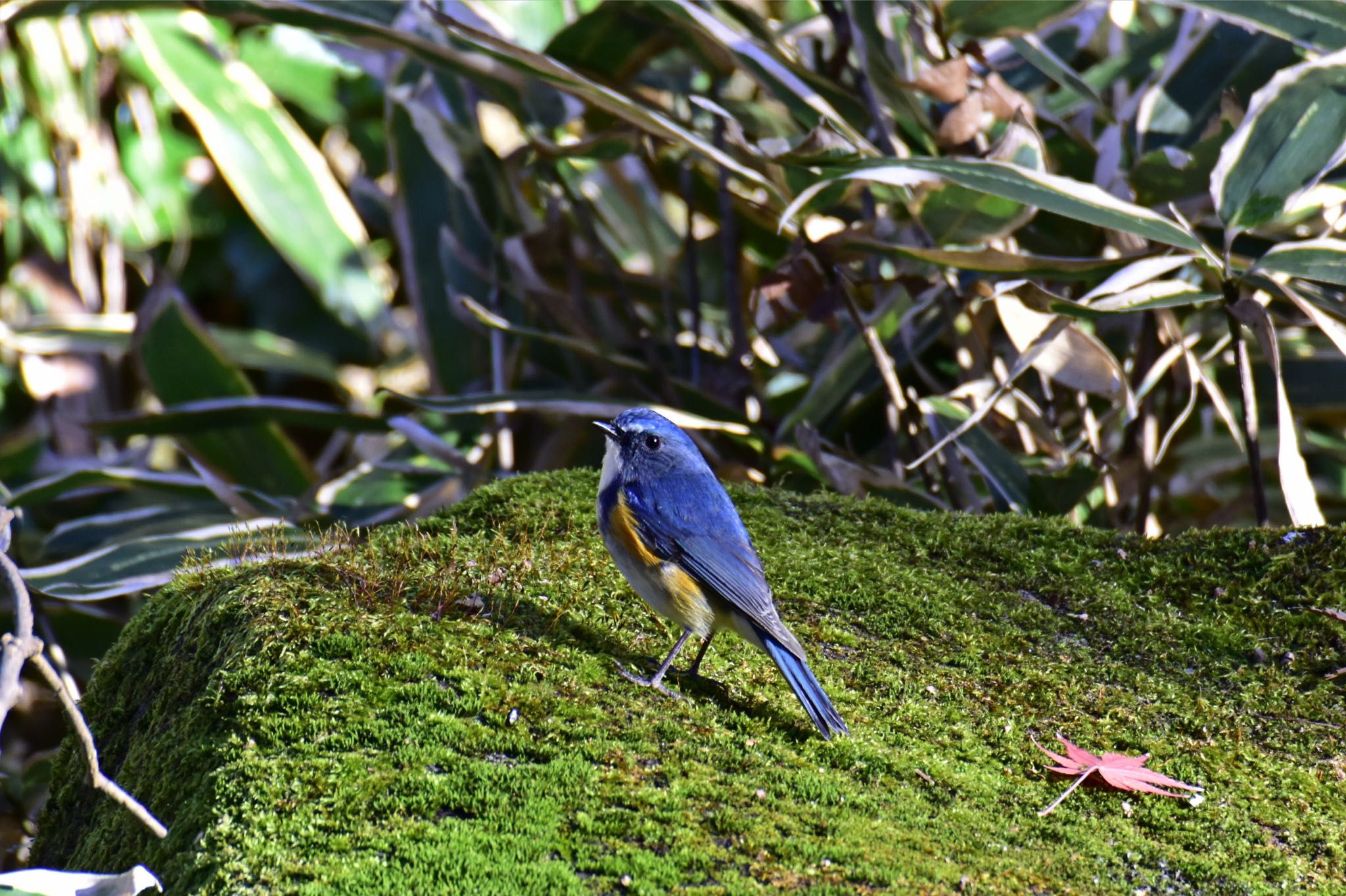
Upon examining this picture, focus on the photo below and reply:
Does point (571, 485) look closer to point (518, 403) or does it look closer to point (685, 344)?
point (518, 403)

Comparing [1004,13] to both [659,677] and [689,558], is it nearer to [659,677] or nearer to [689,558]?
[689,558]

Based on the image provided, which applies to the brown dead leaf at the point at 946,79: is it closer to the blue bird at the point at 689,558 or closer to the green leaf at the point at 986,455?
the green leaf at the point at 986,455

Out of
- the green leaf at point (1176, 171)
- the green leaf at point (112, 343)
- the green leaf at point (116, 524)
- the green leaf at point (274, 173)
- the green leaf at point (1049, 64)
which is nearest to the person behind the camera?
the green leaf at point (1176, 171)

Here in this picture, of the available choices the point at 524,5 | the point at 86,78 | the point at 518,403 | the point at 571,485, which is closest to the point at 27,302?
the point at 86,78

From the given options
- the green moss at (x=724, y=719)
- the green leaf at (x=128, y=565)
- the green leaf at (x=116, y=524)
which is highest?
the green moss at (x=724, y=719)

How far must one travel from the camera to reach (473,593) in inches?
88.7

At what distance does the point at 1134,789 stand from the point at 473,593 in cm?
125

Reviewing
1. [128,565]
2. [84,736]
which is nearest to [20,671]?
[84,736]

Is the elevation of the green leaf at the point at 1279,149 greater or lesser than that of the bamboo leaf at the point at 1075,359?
greater

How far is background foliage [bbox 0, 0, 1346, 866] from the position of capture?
3307 millimetres

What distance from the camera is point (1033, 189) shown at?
3.06 metres

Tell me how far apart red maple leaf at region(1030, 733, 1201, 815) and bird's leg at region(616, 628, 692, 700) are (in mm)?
679

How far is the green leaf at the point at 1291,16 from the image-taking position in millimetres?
3422

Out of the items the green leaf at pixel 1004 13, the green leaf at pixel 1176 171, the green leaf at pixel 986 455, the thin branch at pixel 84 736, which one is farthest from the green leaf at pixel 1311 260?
the thin branch at pixel 84 736
